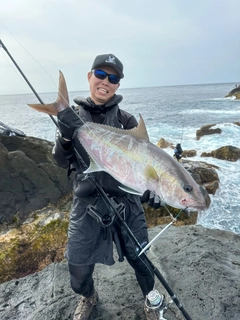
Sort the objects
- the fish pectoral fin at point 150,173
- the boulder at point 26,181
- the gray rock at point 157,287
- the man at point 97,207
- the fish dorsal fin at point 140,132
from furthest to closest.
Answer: the boulder at point 26,181
the gray rock at point 157,287
the man at point 97,207
the fish dorsal fin at point 140,132
the fish pectoral fin at point 150,173

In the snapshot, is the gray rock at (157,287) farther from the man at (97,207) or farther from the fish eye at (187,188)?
the fish eye at (187,188)

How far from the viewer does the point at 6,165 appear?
7824mm

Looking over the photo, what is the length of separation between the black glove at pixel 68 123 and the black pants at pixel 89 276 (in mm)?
1557

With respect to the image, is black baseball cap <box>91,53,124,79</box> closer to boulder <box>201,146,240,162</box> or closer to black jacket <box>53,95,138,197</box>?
black jacket <box>53,95,138,197</box>

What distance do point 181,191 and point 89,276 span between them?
1.73m

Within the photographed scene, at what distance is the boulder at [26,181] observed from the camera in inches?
292

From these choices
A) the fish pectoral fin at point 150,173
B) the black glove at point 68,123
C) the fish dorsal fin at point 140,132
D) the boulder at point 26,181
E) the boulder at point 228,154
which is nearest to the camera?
the fish pectoral fin at point 150,173

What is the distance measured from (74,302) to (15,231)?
2.70 m

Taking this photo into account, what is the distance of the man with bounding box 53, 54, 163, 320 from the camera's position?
2770mm

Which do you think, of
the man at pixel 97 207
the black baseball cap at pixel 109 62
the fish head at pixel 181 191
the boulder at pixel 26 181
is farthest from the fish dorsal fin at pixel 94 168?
the boulder at pixel 26 181

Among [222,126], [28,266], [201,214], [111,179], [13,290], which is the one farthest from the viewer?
[222,126]

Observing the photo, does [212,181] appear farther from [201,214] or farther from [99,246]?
[99,246]

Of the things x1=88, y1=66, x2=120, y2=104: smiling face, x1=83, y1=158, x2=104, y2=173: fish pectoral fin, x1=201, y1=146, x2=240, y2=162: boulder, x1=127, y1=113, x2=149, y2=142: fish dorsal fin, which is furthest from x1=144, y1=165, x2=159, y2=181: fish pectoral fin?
x1=201, y1=146, x2=240, y2=162: boulder

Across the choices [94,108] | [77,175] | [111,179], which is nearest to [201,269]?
[111,179]
